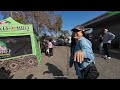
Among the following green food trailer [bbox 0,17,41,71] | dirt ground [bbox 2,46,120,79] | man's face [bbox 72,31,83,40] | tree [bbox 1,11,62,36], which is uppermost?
tree [bbox 1,11,62,36]

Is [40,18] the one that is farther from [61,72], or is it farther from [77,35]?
[77,35]

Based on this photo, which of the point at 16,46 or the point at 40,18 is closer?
the point at 16,46

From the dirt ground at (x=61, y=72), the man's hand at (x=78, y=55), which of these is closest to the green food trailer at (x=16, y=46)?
the dirt ground at (x=61, y=72)

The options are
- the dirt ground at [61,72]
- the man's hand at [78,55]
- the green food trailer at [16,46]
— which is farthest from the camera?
the green food trailer at [16,46]

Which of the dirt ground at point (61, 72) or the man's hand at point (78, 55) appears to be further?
the dirt ground at point (61, 72)

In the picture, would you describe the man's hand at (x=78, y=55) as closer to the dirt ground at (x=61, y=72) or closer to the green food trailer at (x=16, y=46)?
the dirt ground at (x=61, y=72)

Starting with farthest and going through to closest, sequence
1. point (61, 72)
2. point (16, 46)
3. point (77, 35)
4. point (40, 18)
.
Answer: point (40, 18) < point (16, 46) < point (61, 72) < point (77, 35)

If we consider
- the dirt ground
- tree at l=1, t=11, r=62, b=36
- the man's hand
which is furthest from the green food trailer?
tree at l=1, t=11, r=62, b=36

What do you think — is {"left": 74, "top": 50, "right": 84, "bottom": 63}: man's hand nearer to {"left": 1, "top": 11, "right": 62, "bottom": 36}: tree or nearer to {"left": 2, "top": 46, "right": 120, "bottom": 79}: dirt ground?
{"left": 2, "top": 46, "right": 120, "bottom": 79}: dirt ground

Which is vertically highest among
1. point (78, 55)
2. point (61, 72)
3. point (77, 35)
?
point (77, 35)

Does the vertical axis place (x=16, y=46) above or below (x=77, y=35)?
below

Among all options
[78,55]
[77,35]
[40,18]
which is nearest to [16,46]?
[77,35]
